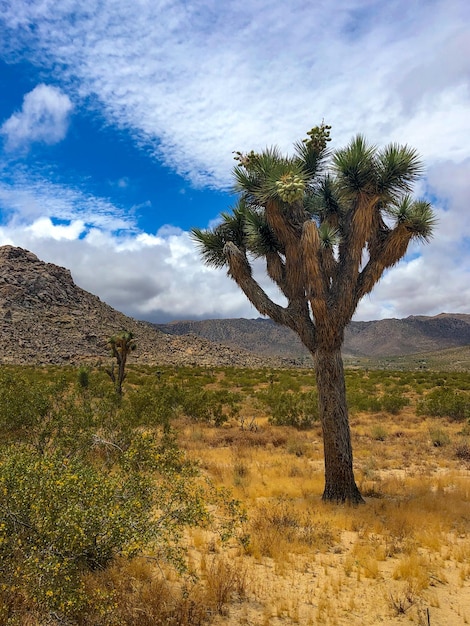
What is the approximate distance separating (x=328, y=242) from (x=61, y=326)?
61278 millimetres

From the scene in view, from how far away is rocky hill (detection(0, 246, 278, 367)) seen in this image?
54.5 metres

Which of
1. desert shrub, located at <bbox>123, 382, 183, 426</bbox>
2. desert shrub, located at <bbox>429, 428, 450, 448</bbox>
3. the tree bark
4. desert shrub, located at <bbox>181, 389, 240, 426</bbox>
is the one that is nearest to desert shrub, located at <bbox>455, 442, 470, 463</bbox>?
desert shrub, located at <bbox>429, 428, 450, 448</bbox>

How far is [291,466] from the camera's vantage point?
11.0m

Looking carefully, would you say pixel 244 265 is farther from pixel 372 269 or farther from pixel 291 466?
pixel 291 466

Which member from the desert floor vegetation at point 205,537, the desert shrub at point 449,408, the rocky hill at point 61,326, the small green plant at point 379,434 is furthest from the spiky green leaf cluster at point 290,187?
the rocky hill at point 61,326

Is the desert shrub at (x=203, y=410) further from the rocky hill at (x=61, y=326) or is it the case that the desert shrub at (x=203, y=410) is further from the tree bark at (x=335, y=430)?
the rocky hill at (x=61, y=326)

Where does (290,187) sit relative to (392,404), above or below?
above

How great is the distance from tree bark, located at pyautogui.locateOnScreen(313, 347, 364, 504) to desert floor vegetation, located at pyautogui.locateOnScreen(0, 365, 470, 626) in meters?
0.45

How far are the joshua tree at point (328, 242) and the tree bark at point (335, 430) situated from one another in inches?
0.8

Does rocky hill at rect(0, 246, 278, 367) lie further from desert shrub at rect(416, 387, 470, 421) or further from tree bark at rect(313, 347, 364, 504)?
tree bark at rect(313, 347, 364, 504)

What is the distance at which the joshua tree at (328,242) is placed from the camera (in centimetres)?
845

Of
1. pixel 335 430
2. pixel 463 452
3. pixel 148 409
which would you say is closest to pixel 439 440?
pixel 463 452

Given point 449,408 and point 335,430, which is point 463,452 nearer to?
point 335,430

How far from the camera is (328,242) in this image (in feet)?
30.4
